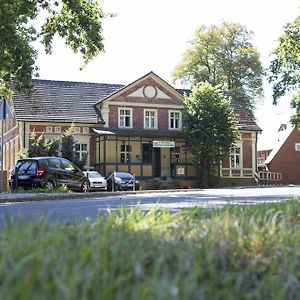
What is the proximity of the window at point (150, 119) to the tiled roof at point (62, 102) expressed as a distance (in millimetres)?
3798

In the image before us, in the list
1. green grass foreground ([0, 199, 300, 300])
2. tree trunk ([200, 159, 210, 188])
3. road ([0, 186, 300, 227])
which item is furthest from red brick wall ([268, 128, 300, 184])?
green grass foreground ([0, 199, 300, 300])

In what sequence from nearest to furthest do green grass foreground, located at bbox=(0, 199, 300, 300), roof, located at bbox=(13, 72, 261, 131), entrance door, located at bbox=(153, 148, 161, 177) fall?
green grass foreground, located at bbox=(0, 199, 300, 300) < roof, located at bbox=(13, 72, 261, 131) < entrance door, located at bbox=(153, 148, 161, 177)

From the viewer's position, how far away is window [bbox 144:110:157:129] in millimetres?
46094

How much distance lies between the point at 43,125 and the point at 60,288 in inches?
1587

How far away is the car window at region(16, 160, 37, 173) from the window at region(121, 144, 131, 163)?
1938 cm

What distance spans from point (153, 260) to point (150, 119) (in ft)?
138

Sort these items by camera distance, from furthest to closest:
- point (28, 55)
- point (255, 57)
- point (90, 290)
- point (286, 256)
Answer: point (255, 57)
point (28, 55)
point (286, 256)
point (90, 290)

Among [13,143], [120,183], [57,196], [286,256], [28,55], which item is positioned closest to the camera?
[286,256]

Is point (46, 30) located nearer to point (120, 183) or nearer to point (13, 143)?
point (120, 183)

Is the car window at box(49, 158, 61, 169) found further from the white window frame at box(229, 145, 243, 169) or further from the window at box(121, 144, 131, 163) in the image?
the white window frame at box(229, 145, 243, 169)

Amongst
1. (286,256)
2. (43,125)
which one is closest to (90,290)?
(286,256)

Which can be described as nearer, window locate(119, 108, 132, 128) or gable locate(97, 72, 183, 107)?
gable locate(97, 72, 183, 107)

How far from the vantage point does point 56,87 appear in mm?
47312

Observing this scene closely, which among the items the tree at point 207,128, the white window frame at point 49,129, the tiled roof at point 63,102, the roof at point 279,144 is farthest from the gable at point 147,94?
the roof at point 279,144
